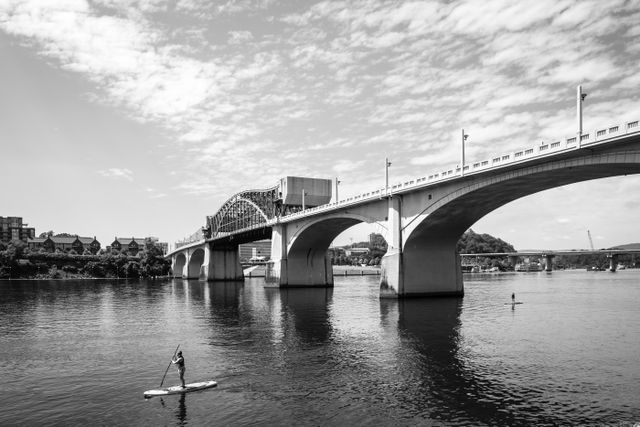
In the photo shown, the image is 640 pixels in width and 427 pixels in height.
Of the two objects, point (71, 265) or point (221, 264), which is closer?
point (221, 264)

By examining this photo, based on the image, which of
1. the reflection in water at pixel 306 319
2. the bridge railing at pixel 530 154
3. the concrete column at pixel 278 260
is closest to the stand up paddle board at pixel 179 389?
the reflection in water at pixel 306 319

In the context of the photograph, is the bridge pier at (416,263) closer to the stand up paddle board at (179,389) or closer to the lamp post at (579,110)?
the lamp post at (579,110)

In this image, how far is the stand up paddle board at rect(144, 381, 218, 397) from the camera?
2164 centimetres

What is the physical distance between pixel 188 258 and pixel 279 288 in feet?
267

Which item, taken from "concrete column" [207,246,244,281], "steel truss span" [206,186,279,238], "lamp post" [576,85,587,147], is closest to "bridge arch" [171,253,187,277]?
"steel truss span" [206,186,279,238]

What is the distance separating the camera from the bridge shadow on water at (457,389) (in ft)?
62.2

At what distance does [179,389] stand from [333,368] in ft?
27.4

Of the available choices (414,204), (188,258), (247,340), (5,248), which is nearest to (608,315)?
(414,204)

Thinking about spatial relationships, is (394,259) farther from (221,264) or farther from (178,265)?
(178,265)

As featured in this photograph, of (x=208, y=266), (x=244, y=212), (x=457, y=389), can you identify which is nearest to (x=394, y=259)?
(x=457, y=389)

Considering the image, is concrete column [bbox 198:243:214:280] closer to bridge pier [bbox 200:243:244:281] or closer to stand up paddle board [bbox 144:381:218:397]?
bridge pier [bbox 200:243:244:281]

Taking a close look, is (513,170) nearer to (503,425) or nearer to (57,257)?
(503,425)

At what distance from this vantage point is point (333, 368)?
26.7 m

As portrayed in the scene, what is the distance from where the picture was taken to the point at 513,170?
46.8m
